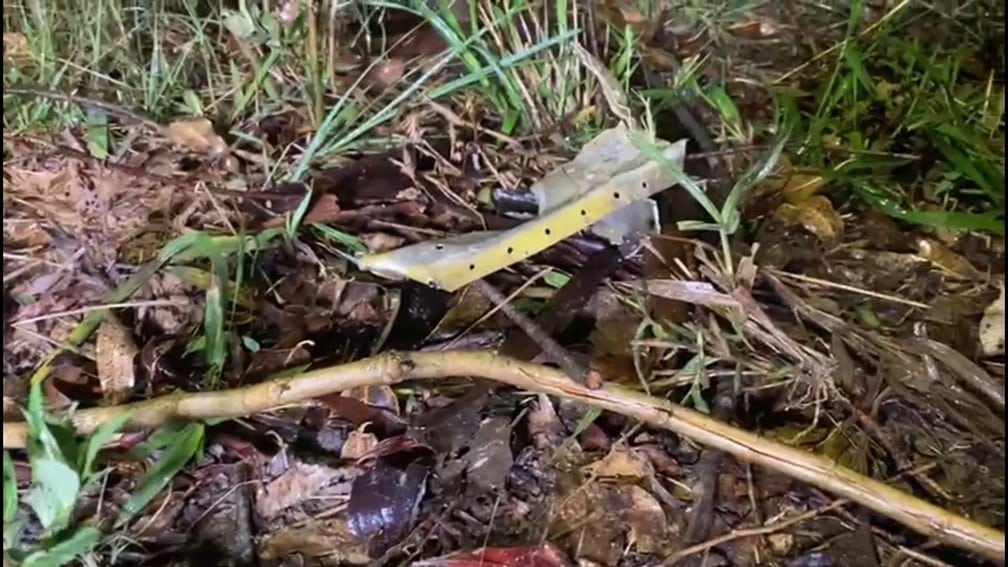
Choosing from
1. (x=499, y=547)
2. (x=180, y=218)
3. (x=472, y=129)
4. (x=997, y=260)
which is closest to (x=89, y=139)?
A: (x=180, y=218)

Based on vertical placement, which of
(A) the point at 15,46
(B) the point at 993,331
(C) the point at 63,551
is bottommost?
(B) the point at 993,331

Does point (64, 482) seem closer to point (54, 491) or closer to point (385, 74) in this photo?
point (54, 491)

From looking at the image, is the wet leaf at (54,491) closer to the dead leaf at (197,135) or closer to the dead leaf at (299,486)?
the dead leaf at (299,486)

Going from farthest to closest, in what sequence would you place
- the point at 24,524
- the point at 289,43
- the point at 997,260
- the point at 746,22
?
the point at 746,22 < the point at 289,43 < the point at 997,260 < the point at 24,524

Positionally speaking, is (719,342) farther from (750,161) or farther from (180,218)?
(180,218)

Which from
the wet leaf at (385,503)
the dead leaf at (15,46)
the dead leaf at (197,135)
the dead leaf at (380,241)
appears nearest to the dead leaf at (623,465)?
the wet leaf at (385,503)

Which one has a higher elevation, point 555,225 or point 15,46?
point 15,46

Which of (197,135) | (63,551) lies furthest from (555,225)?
(63,551)
